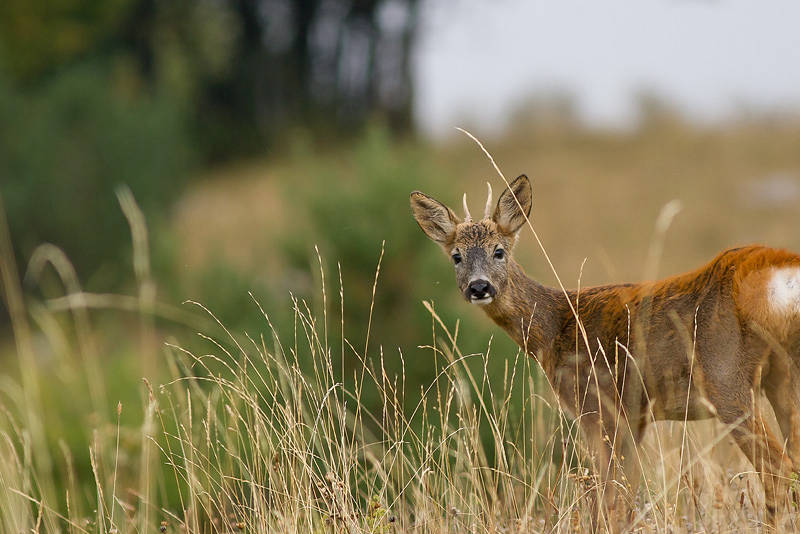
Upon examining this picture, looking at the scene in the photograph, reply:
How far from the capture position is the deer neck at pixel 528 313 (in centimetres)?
459

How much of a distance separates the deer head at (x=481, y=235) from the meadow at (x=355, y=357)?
0.90 ft

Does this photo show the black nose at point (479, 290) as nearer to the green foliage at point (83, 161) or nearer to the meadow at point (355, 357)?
the meadow at point (355, 357)

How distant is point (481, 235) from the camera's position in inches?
185

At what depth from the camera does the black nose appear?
4367 mm

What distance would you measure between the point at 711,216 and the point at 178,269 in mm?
14257

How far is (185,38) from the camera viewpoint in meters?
33.4

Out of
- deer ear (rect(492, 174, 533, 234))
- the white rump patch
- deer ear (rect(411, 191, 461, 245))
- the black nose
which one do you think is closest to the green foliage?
deer ear (rect(411, 191, 461, 245))

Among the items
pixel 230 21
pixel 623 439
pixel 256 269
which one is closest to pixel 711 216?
pixel 256 269

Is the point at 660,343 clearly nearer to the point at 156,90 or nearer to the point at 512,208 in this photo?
the point at 512,208

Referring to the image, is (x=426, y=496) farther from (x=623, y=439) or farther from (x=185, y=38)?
(x=185, y=38)

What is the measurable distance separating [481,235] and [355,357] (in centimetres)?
471

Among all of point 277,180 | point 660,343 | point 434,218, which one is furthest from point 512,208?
point 277,180

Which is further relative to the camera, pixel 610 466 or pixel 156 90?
pixel 156 90

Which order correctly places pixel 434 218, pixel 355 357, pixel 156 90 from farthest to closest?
pixel 156 90, pixel 355 357, pixel 434 218
